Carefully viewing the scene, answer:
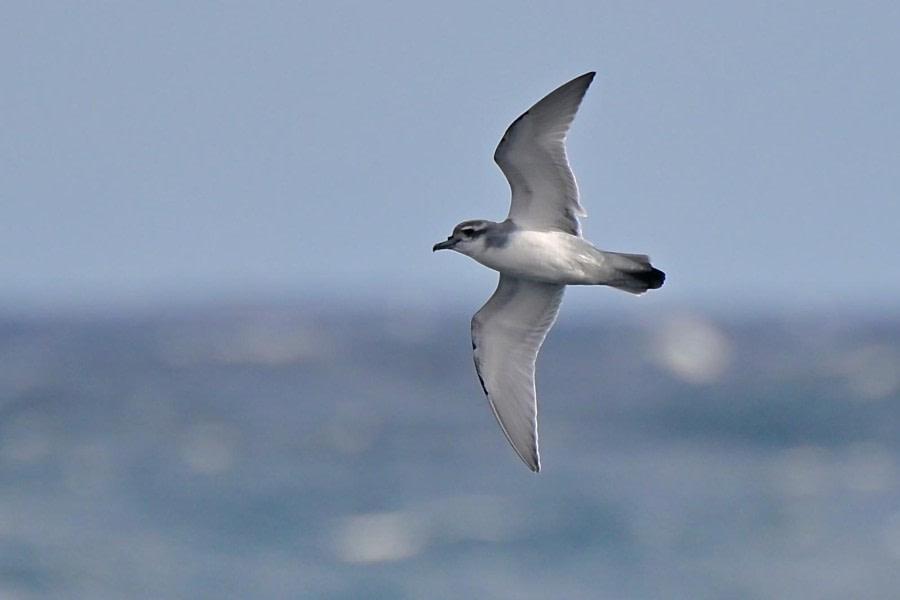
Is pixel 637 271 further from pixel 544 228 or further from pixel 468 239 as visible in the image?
pixel 468 239

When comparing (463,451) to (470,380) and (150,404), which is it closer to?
(470,380)

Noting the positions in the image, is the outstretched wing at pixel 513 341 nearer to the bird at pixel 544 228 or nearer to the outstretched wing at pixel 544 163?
the bird at pixel 544 228

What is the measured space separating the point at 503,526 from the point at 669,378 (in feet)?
83.7

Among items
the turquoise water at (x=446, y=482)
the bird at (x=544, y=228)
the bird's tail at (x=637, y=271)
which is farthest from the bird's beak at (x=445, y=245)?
the turquoise water at (x=446, y=482)

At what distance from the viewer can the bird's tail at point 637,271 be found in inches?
620

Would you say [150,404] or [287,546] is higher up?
[150,404]

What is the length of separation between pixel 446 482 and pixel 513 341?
40047 millimetres

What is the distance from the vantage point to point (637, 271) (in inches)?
622

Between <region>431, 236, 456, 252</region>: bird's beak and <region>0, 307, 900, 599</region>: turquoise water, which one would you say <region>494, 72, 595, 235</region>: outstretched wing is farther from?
<region>0, 307, 900, 599</region>: turquoise water

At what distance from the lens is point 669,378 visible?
7594 cm

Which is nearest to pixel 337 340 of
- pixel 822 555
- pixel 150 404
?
pixel 150 404

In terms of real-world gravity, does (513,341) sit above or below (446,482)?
below

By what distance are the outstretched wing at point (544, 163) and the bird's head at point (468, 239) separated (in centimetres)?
48

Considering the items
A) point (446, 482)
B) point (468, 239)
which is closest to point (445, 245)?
point (468, 239)
